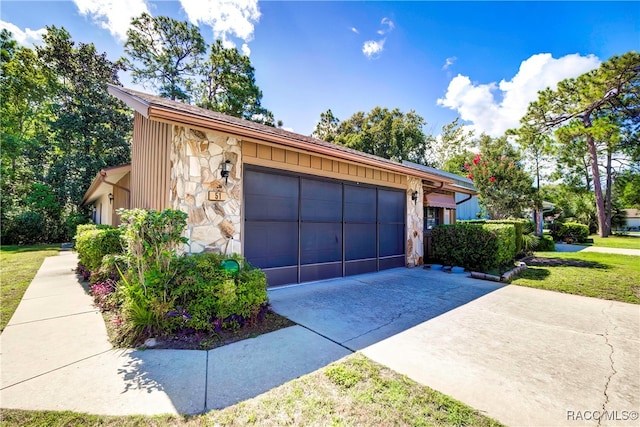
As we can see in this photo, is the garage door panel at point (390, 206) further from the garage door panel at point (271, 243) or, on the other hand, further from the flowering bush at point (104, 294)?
the flowering bush at point (104, 294)

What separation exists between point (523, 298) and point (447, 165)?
93.2 feet

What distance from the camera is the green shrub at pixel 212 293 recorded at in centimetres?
350

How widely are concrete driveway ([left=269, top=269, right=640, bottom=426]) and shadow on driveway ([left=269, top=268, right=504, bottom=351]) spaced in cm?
2

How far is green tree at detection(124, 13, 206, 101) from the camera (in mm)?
20344

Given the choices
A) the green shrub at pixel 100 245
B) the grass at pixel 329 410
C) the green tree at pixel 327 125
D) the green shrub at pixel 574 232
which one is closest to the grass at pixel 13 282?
the green shrub at pixel 100 245

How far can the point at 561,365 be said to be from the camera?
2910 millimetres

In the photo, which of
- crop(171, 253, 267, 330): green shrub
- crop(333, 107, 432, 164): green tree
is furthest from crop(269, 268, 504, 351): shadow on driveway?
crop(333, 107, 432, 164): green tree

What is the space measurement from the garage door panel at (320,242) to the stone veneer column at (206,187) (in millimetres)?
1586

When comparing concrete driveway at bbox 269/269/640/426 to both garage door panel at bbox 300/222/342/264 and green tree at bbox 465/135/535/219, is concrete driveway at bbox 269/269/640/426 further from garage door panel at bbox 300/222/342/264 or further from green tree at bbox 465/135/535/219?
green tree at bbox 465/135/535/219

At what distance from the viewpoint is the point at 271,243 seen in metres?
5.64

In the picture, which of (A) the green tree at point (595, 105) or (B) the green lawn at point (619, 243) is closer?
(A) the green tree at point (595, 105)

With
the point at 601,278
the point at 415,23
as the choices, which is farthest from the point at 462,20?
the point at 601,278

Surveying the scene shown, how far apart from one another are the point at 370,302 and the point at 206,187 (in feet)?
11.8

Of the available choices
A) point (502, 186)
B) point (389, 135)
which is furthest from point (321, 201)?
point (389, 135)
